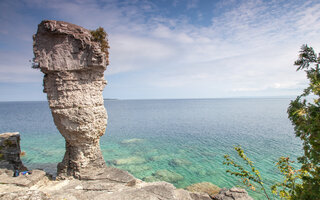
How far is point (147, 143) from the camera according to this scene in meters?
35.9

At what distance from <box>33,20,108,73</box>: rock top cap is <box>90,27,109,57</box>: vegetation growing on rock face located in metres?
0.81

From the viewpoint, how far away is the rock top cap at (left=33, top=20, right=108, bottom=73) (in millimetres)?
13242

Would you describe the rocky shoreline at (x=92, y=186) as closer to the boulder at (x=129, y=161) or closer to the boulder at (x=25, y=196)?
the boulder at (x=25, y=196)

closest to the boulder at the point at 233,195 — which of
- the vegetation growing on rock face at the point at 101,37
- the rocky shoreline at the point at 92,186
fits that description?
the rocky shoreline at the point at 92,186

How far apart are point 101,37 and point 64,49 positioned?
330 cm

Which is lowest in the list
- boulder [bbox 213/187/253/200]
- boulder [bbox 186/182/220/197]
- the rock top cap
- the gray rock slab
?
boulder [bbox 186/182/220/197]

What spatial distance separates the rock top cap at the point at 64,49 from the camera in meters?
13.2

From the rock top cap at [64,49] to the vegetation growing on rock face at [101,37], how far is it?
0.81m

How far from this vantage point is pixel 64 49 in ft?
44.5

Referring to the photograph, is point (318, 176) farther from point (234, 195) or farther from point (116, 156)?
point (116, 156)

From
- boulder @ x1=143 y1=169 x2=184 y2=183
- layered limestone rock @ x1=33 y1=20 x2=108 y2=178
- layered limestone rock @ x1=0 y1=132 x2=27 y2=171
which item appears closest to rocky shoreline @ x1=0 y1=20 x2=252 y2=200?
layered limestone rock @ x1=33 y1=20 x2=108 y2=178

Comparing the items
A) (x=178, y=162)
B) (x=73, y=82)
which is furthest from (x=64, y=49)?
(x=178, y=162)

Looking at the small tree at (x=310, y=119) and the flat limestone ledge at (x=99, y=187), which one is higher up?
the small tree at (x=310, y=119)

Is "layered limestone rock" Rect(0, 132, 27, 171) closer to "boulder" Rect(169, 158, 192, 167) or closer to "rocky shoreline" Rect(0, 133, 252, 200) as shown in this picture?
"rocky shoreline" Rect(0, 133, 252, 200)
